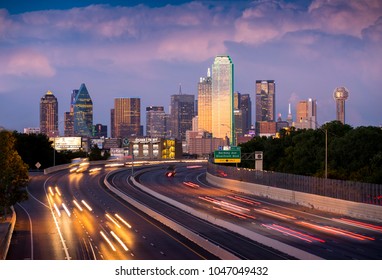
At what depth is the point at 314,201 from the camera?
74.1 meters

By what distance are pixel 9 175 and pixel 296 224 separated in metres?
23.2

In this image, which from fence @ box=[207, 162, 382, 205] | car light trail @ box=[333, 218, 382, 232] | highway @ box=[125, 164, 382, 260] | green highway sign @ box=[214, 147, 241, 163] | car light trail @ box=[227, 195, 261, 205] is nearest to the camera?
highway @ box=[125, 164, 382, 260]

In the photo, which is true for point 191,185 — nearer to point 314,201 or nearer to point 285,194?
point 285,194

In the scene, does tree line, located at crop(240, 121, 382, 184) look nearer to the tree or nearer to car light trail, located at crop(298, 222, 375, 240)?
car light trail, located at crop(298, 222, 375, 240)

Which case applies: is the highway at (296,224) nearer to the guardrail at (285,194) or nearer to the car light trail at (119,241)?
the guardrail at (285,194)

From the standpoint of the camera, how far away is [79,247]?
4859 centimetres

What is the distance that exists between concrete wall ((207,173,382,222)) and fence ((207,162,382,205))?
469 mm

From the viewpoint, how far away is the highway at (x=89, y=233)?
149ft

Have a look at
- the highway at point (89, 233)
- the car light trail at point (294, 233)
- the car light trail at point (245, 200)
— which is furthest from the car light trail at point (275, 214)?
Result: the highway at point (89, 233)

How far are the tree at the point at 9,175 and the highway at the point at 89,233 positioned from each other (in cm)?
270

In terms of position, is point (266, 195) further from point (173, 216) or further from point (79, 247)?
point (79, 247)

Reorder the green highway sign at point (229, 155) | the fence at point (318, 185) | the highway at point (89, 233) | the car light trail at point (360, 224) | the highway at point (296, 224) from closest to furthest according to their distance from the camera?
the highway at point (89, 233) < the highway at point (296, 224) < the car light trail at point (360, 224) < the fence at point (318, 185) < the green highway sign at point (229, 155)

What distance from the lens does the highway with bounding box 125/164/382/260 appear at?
4566 cm

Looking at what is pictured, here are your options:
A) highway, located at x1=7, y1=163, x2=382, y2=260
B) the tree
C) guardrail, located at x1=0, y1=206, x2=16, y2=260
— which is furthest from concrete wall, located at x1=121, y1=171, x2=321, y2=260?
the tree
